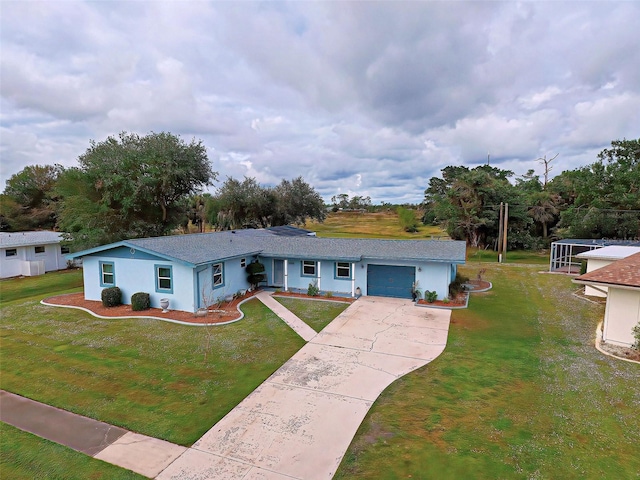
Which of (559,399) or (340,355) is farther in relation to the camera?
(340,355)

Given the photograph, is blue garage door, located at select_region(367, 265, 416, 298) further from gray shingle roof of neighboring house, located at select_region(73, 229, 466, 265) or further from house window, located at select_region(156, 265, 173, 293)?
house window, located at select_region(156, 265, 173, 293)

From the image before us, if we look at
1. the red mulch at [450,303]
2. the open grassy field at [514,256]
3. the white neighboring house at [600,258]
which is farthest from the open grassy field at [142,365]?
the open grassy field at [514,256]

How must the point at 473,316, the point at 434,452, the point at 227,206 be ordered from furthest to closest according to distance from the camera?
the point at 227,206
the point at 473,316
the point at 434,452

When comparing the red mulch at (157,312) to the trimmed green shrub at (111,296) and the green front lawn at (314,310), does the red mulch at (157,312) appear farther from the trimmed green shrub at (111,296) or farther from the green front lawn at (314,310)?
the green front lawn at (314,310)

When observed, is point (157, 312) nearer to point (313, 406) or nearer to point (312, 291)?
point (312, 291)

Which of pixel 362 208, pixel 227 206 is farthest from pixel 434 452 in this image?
pixel 362 208

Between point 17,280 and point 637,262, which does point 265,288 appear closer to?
point 637,262
